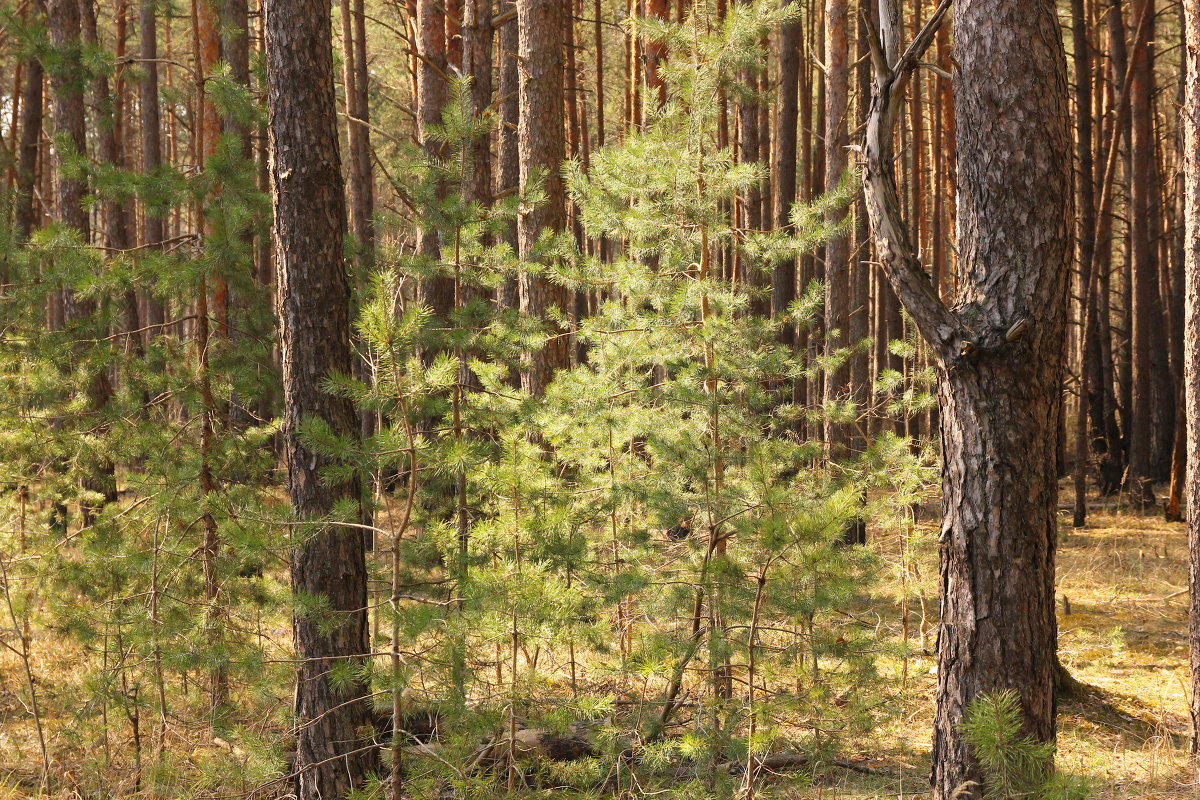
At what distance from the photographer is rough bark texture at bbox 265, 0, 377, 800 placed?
4613 millimetres

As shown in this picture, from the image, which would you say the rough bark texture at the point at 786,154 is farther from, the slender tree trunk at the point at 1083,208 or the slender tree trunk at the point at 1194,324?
the slender tree trunk at the point at 1194,324

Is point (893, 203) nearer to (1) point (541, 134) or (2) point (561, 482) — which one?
(2) point (561, 482)

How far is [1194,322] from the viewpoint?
476cm

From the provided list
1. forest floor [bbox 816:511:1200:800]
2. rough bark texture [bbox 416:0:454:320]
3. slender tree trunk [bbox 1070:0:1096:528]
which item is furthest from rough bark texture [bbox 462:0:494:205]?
slender tree trunk [bbox 1070:0:1096:528]

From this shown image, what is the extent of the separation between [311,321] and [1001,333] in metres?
3.09

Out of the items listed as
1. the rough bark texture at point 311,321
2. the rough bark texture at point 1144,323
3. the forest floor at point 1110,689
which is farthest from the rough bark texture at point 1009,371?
the rough bark texture at point 1144,323

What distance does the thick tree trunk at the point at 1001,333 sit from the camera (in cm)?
350

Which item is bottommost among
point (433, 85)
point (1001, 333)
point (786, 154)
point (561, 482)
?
point (561, 482)

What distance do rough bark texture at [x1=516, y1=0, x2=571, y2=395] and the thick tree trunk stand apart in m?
4.10

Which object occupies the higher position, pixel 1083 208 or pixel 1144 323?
pixel 1083 208

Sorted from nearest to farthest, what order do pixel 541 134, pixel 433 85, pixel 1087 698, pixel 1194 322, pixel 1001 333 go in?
pixel 1001 333, pixel 1194 322, pixel 1087 698, pixel 541 134, pixel 433 85

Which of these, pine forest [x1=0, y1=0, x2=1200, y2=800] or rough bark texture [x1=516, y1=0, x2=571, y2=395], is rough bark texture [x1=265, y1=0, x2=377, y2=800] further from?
rough bark texture [x1=516, y1=0, x2=571, y2=395]

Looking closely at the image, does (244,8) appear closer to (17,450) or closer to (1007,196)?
(17,450)

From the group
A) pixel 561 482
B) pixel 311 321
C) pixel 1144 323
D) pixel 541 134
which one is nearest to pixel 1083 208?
pixel 1144 323
